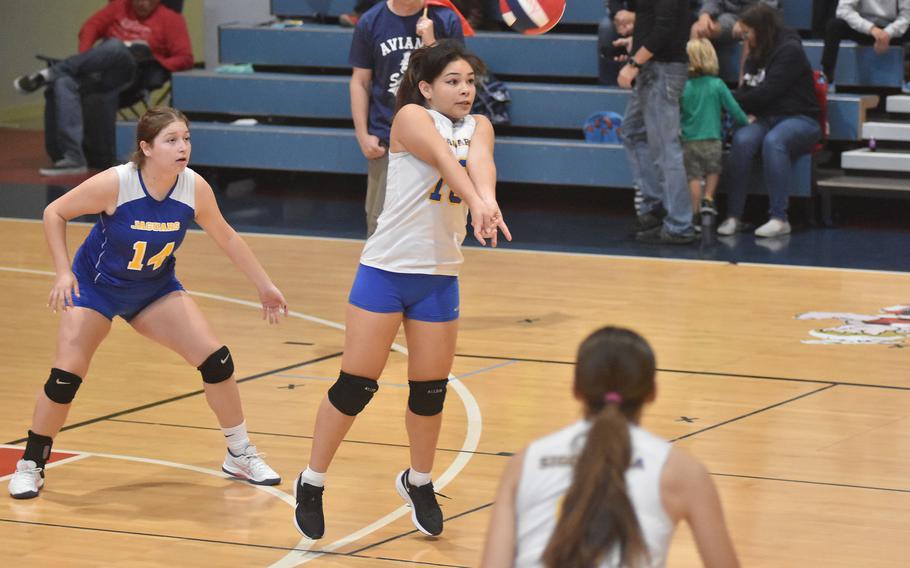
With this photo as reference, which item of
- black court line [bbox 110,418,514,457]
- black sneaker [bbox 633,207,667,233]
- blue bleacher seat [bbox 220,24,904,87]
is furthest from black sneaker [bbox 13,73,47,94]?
black court line [bbox 110,418,514,457]

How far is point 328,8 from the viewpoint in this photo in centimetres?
1404

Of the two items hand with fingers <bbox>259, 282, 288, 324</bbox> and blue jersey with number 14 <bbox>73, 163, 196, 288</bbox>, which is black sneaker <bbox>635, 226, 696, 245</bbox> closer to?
hand with fingers <bbox>259, 282, 288, 324</bbox>

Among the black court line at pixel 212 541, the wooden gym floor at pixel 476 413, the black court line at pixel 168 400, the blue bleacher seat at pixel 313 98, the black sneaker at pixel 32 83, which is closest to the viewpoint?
the black court line at pixel 212 541

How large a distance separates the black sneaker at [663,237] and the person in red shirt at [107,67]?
532 centimetres

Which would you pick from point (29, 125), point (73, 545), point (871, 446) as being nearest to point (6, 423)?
point (73, 545)

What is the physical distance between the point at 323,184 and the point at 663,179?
13.1 ft

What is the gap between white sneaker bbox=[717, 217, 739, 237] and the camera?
417 inches

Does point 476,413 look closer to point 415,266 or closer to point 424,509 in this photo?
point 424,509

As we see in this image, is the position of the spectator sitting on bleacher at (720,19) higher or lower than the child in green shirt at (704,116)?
higher

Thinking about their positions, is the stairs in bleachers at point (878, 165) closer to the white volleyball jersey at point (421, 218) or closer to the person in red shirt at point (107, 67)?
the person in red shirt at point (107, 67)

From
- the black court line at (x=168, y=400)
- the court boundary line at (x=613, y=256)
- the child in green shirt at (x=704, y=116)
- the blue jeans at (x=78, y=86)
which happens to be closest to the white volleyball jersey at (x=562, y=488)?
the black court line at (x=168, y=400)

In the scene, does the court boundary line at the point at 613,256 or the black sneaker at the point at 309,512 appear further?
the court boundary line at the point at 613,256

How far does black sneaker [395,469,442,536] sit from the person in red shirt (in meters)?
9.38

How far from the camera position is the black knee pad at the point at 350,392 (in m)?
4.52
